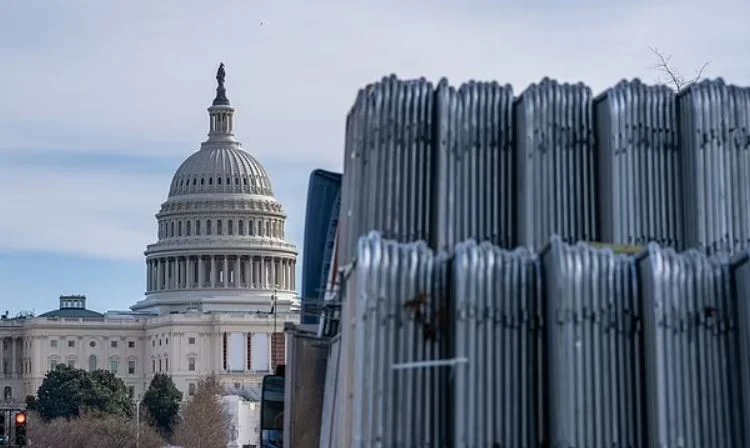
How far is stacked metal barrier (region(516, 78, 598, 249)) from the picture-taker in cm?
2327

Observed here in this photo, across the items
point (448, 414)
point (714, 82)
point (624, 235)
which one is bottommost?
point (448, 414)

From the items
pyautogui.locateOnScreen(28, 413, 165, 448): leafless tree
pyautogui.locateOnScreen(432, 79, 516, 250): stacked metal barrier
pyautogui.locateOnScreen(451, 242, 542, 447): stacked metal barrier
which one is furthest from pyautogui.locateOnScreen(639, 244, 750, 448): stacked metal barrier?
pyautogui.locateOnScreen(28, 413, 165, 448): leafless tree

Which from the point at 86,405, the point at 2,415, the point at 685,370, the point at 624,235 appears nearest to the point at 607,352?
the point at 685,370

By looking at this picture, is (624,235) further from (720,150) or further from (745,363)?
(745,363)

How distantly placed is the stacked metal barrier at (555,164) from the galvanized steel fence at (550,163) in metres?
0.01

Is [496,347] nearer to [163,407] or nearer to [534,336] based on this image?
[534,336]

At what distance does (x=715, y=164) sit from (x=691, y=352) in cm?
329

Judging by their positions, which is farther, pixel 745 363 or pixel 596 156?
pixel 596 156

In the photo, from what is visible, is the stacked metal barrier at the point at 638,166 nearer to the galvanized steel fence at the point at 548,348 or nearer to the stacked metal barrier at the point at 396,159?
the stacked metal barrier at the point at 396,159

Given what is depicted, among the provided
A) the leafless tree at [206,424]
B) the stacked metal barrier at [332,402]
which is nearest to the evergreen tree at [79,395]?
the leafless tree at [206,424]

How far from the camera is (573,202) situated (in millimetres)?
23594

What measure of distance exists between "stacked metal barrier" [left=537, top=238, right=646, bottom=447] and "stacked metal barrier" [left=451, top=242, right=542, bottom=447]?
0.52ft

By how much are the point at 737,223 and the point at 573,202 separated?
1.79 metres

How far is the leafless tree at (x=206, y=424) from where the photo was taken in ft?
349
